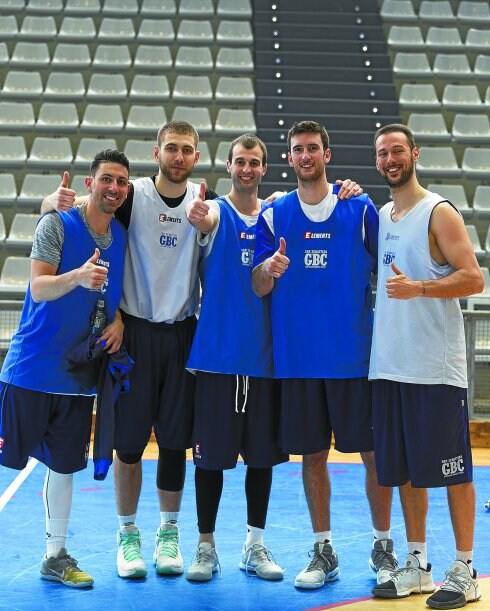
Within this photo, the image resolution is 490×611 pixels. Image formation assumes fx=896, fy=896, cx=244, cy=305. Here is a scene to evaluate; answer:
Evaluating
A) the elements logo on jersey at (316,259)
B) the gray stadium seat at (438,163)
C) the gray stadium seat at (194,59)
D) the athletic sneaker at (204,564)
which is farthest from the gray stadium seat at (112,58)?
the athletic sneaker at (204,564)

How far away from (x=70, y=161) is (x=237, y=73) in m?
2.67

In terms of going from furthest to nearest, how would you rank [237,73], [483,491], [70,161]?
[237,73], [70,161], [483,491]

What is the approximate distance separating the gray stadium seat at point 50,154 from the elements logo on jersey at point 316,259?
20.0ft

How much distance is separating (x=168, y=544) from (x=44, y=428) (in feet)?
2.59

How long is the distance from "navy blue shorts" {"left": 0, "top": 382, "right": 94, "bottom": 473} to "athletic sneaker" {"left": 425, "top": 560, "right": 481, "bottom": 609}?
1573mm

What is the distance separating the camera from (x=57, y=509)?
12.7 ft

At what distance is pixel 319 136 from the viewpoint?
3.87m

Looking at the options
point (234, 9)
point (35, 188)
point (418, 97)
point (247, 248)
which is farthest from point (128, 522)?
point (234, 9)

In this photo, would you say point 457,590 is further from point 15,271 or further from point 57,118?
point 57,118

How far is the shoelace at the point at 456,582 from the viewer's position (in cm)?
353

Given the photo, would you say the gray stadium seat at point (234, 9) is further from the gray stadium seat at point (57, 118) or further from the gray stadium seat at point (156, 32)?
the gray stadium seat at point (57, 118)

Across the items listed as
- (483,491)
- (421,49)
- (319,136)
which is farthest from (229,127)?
(319,136)

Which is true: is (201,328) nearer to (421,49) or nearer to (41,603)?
(41,603)

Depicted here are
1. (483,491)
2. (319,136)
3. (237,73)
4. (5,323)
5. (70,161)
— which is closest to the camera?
(319,136)
